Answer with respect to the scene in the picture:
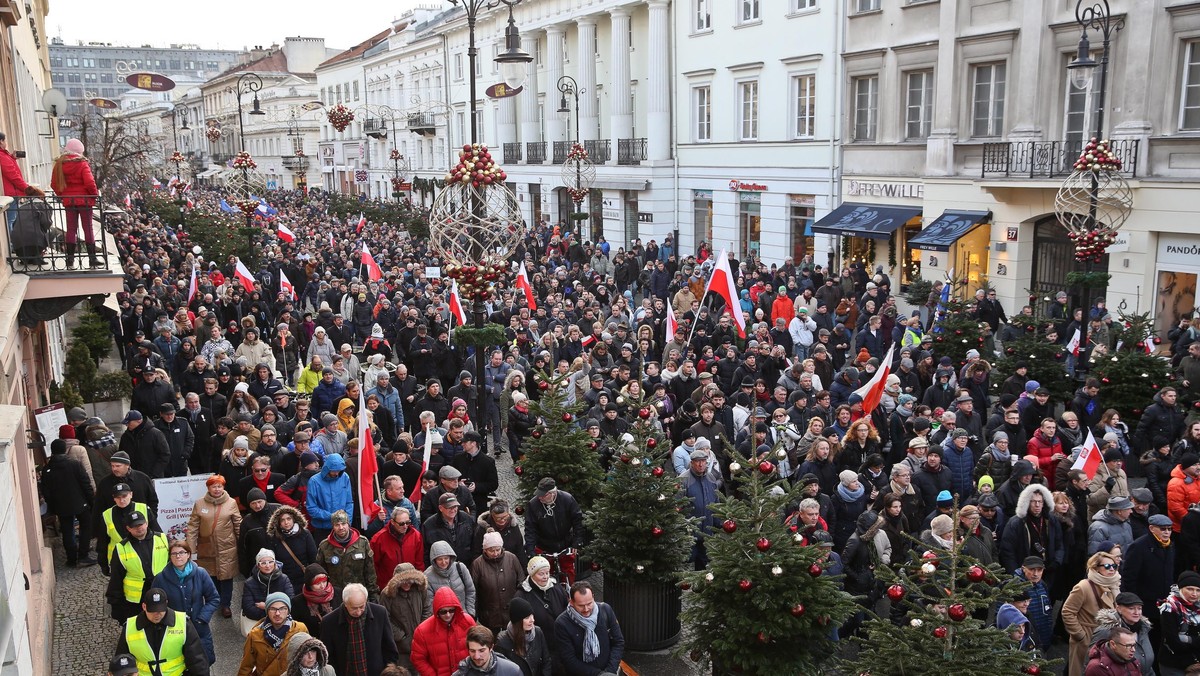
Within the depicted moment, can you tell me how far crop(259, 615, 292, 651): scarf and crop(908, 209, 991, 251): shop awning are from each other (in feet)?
63.9

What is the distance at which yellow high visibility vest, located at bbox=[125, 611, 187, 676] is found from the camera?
719 cm

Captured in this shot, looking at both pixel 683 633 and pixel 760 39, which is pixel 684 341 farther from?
pixel 760 39

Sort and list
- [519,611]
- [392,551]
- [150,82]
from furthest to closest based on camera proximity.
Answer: [150,82] → [392,551] → [519,611]

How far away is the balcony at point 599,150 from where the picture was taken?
4203 cm

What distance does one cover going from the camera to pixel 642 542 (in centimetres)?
901

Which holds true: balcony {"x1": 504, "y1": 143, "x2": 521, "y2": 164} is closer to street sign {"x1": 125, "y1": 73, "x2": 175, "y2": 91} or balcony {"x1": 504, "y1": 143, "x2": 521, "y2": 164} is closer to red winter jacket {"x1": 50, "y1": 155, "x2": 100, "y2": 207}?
street sign {"x1": 125, "y1": 73, "x2": 175, "y2": 91}

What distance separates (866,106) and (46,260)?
21443 millimetres

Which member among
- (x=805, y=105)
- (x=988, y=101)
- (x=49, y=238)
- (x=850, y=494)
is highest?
(x=805, y=105)

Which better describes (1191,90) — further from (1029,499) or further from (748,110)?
(748,110)

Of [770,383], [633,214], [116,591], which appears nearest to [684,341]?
[770,383]

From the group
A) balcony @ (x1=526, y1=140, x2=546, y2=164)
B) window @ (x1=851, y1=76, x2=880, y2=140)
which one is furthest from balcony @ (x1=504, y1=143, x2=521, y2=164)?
window @ (x1=851, y1=76, x2=880, y2=140)

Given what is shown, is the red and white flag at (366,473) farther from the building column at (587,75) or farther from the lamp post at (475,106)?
the building column at (587,75)

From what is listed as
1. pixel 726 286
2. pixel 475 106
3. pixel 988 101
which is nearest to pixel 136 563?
pixel 475 106

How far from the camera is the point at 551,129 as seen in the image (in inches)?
1863
